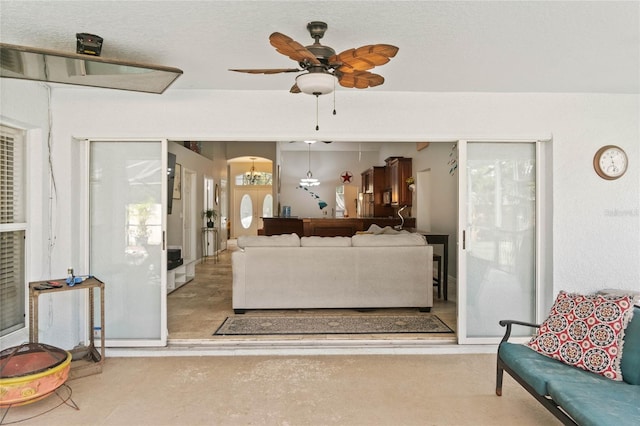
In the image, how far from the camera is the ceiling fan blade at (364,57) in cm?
195

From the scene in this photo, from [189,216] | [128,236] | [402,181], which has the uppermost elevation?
[402,181]

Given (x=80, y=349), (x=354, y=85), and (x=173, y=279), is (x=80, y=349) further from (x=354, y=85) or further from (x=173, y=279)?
(x=354, y=85)

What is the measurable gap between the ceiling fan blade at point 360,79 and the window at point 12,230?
9.19ft

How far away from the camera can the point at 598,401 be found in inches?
76.7

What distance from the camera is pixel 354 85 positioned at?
2.55m

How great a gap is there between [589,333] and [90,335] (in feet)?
12.3

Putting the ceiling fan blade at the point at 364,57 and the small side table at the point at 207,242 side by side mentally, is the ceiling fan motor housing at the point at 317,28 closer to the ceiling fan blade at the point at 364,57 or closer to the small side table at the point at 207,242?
the ceiling fan blade at the point at 364,57

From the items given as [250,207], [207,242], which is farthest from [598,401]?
[250,207]

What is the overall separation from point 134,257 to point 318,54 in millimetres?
2644

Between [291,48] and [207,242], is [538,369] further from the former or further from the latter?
[207,242]

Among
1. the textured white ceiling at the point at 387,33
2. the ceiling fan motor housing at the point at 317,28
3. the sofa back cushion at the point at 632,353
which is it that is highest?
the textured white ceiling at the point at 387,33

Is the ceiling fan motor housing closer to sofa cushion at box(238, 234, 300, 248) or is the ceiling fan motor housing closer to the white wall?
the white wall

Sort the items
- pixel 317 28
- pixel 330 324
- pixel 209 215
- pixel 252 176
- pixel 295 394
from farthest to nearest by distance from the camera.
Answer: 1. pixel 252 176
2. pixel 209 215
3. pixel 330 324
4. pixel 295 394
5. pixel 317 28

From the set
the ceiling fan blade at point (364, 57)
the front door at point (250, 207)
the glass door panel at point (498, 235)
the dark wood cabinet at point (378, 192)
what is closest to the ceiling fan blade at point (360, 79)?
the ceiling fan blade at point (364, 57)
